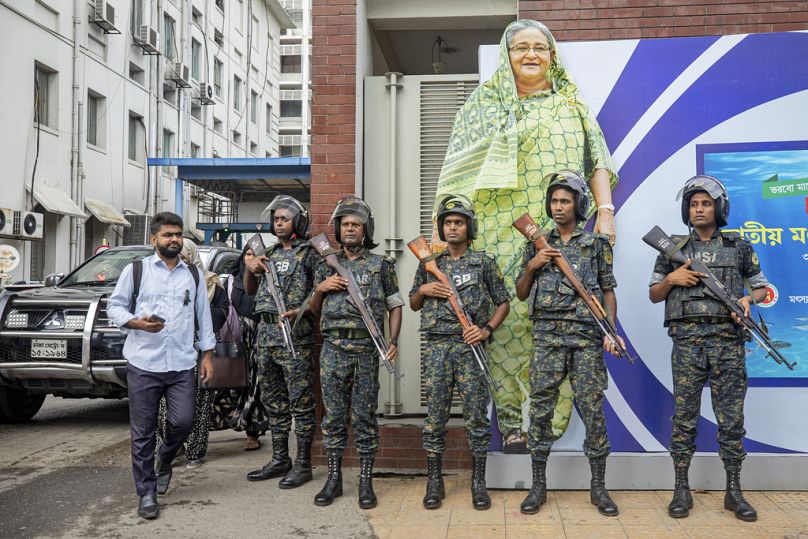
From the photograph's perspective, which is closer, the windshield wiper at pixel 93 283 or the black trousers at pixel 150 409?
the black trousers at pixel 150 409

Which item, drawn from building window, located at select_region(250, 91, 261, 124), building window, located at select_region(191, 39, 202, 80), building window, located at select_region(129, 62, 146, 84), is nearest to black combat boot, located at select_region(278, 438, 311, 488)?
building window, located at select_region(129, 62, 146, 84)

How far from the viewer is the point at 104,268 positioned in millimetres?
8508

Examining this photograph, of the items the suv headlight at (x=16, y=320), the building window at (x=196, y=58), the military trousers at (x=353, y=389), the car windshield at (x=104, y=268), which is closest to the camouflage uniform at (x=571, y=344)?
the military trousers at (x=353, y=389)

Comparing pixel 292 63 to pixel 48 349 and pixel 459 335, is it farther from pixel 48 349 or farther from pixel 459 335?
pixel 459 335

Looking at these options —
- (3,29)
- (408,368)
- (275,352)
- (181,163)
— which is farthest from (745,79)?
(3,29)

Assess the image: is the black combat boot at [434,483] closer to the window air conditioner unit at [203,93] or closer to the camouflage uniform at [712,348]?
the camouflage uniform at [712,348]

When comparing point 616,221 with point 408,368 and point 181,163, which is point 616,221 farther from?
point 181,163

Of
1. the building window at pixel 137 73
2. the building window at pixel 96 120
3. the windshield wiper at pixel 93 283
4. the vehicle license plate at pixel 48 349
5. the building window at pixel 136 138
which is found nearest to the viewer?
the vehicle license plate at pixel 48 349

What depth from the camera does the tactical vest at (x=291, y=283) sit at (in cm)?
541

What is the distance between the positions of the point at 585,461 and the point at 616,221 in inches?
67.0

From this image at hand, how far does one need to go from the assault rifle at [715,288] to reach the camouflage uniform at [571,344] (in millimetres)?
326

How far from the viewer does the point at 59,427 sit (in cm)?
793

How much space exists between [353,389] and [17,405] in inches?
190

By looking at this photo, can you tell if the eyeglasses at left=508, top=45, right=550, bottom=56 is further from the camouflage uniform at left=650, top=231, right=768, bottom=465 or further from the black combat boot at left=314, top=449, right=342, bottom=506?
the black combat boot at left=314, top=449, right=342, bottom=506
